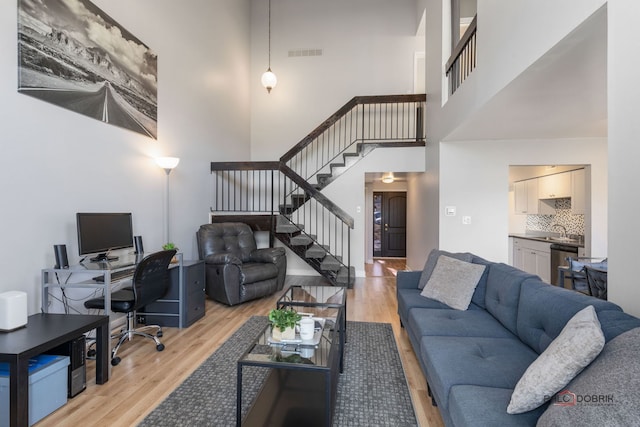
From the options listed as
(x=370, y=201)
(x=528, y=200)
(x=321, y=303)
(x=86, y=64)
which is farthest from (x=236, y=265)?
(x=528, y=200)

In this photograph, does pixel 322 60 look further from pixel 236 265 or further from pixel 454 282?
pixel 454 282

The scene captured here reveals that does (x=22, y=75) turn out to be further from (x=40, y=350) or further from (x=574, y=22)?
(x=574, y=22)

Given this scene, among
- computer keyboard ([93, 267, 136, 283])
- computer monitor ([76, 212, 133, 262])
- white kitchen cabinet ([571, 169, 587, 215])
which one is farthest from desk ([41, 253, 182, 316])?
white kitchen cabinet ([571, 169, 587, 215])

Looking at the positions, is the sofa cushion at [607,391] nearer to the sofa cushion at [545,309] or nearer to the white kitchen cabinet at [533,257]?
the sofa cushion at [545,309]

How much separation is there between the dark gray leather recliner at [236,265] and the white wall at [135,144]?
0.48 metres

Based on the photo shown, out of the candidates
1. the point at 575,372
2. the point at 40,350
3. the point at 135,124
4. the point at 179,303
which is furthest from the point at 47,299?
the point at 575,372

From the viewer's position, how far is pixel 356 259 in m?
5.78

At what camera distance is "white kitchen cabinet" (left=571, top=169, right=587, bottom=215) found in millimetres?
4531

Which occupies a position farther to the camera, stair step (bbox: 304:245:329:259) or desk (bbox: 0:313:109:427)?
stair step (bbox: 304:245:329:259)

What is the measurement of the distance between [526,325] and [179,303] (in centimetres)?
312

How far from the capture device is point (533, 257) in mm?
5141

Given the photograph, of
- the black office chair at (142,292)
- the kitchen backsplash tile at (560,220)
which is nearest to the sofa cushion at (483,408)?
the black office chair at (142,292)

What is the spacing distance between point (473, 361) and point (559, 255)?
4.01 metres

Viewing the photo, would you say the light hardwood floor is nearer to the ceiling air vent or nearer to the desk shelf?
the desk shelf
